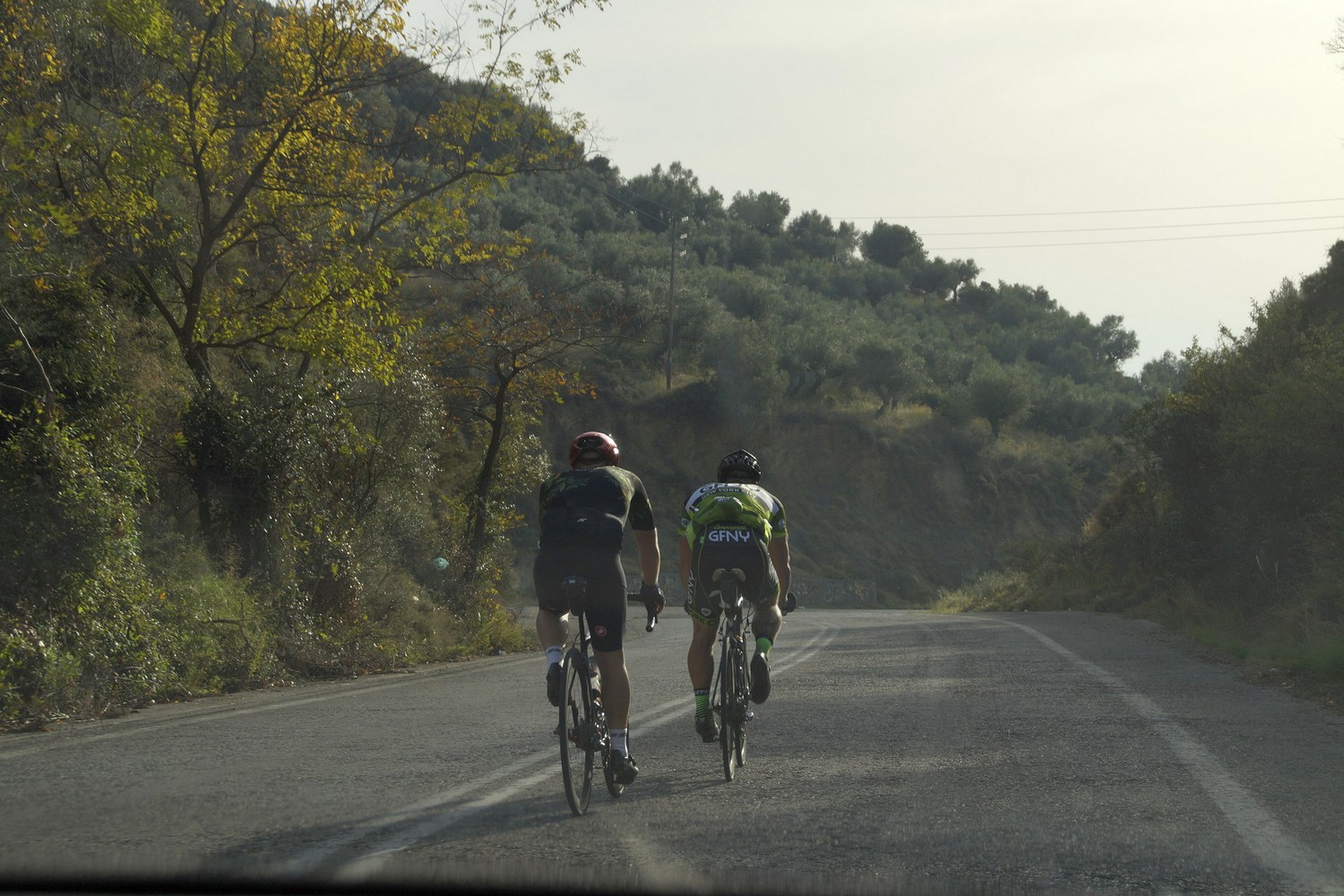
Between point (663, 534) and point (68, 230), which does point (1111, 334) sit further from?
point (68, 230)

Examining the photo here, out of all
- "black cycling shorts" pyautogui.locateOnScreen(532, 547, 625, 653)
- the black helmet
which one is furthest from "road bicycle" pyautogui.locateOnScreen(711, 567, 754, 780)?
"black cycling shorts" pyautogui.locateOnScreen(532, 547, 625, 653)

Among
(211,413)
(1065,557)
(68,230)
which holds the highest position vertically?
(68,230)

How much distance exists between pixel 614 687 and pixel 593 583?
552 mm

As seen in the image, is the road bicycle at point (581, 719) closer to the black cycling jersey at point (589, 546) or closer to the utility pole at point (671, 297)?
the black cycling jersey at point (589, 546)

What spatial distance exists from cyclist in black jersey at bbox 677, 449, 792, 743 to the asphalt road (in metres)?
0.52

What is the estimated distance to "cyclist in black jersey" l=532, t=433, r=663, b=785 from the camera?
246 inches

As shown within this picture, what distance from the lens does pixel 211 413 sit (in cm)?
1570

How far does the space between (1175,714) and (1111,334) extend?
117 meters

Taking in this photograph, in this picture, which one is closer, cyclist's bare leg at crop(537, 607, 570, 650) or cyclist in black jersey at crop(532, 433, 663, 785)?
cyclist in black jersey at crop(532, 433, 663, 785)

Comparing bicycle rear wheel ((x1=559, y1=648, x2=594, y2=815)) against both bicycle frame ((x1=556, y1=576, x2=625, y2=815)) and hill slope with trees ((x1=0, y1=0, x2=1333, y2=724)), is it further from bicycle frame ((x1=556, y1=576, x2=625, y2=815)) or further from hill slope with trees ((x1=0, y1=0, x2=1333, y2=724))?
hill slope with trees ((x1=0, y1=0, x2=1333, y2=724))

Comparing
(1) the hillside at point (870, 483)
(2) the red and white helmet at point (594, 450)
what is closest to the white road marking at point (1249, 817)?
(2) the red and white helmet at point (594, 450)

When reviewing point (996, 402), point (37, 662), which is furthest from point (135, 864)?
point (996, 402)

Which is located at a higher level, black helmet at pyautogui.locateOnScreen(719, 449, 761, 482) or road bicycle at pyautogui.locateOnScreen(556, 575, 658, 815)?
black helmet at pyautogui.locateOnScreen(719, 449, 761, 482)

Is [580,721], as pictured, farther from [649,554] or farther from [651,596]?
[649,554]
